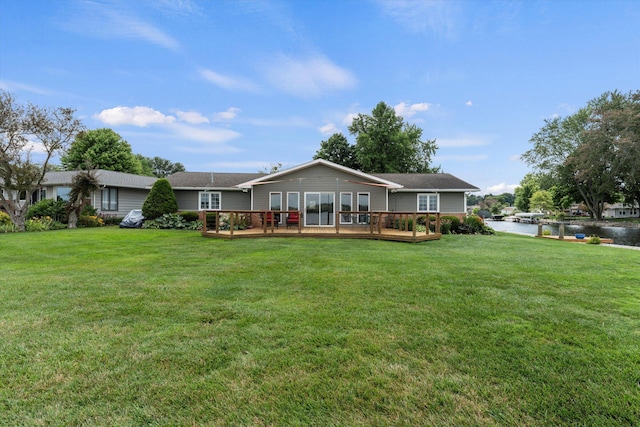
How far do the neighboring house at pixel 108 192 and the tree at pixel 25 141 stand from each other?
10.1ft

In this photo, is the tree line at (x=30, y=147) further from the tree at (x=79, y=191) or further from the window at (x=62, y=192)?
the window at (x=62, y=192)

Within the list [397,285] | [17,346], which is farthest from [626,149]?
[17,346]

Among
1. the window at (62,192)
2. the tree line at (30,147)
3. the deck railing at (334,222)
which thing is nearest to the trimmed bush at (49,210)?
the tree line at (30,147)

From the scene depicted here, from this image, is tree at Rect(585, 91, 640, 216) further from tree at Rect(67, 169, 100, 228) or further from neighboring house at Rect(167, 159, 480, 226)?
tree at Rect(67, 169, 100, 228)

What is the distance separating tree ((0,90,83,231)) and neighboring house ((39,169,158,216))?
3083mm

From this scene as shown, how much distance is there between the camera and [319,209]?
52.1ft

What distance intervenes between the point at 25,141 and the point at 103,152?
21.5m

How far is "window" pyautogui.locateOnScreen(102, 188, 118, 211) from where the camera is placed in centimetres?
1939

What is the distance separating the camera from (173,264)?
20.9 feet

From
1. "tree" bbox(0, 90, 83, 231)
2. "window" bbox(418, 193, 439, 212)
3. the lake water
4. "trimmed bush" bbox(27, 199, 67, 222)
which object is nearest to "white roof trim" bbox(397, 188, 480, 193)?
"window" bbox(418, 193, 439, 212)

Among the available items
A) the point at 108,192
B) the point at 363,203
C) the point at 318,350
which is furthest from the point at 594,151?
the point at 108,192

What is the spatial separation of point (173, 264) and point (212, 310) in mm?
3325

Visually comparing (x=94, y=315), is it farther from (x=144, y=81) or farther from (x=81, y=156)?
(x=81, y=156)

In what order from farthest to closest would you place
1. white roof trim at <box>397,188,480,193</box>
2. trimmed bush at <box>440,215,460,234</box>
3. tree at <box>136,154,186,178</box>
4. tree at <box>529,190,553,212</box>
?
1. tree at <box>529,190,553,212</box>
2. tree at <box>136,154,186,178</box>
3. white roof trim at <box>397,188,480,193</box>
4. trimmed bush at <box>440,215,460,234</box>
